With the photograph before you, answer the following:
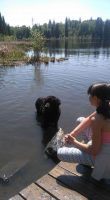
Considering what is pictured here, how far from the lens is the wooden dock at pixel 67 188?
13.5ft

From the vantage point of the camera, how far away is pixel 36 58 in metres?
28.9

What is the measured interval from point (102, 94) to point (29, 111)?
744 centimetres

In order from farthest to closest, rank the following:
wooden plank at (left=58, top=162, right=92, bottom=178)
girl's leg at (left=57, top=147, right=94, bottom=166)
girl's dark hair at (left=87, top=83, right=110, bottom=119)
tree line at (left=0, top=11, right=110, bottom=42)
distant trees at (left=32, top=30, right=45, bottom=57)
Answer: tree line at (left=0, top=11, right=110, bottom=42) < distant trees at (left=32, top=30, right=45, bottom=57) < wooden plank at (left=58, top=162, right=92, bottom=178) < girl's leg at (left=57, top=147, right=94, bottom=166) < girl's dark hair at (left=87, top=83, right=110, bottom=119)

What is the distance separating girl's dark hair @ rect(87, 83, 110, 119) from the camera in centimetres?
384

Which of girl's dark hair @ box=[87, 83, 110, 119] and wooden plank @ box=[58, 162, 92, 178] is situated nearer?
girl's dark hair @ box=[87, 83, 110, 119]

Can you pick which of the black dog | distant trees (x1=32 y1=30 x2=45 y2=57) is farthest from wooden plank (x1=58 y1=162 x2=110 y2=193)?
distant trees (x1=32 y1=30 x2=45 y2=57)

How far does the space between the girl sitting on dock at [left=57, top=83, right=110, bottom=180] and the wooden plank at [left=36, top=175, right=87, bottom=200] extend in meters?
0.43

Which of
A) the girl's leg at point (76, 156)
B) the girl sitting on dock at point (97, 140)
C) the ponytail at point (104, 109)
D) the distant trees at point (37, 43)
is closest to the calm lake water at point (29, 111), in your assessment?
the girl's leg at point (76, 156)

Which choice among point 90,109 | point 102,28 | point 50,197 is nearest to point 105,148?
point 50,197

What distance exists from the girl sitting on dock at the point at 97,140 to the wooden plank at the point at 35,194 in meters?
0.68

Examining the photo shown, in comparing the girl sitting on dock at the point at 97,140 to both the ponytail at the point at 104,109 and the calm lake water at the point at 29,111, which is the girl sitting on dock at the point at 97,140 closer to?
the ponytail at the point at 104,109

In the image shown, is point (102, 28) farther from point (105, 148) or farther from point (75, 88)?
point (105, 148)

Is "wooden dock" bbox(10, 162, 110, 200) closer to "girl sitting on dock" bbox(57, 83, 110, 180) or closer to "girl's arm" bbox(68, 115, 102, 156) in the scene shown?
"girl sitting on dock" bbox(57, 83, 110, 180)

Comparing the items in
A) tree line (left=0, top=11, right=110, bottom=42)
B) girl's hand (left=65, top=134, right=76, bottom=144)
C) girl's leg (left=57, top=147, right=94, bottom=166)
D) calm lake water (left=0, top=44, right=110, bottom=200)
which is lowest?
calm lake water (left=0, top=44, right=110, bottom=200)
